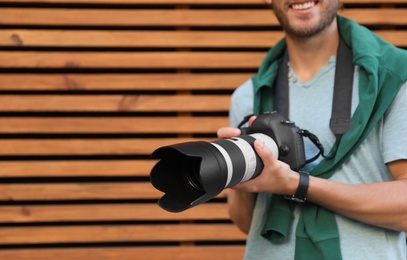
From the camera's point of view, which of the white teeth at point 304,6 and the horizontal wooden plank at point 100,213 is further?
the horizontal wooden plank at point 100,213

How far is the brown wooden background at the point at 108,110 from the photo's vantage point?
7.25 ft

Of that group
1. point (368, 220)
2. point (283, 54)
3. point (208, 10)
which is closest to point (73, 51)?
point (208, 10)

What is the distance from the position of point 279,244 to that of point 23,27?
4.83 ft

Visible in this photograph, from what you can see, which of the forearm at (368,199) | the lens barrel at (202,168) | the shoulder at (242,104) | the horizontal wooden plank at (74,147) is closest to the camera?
the lens barrel at (202,168)

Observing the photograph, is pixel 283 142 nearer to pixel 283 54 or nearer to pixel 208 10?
pixel 283 54

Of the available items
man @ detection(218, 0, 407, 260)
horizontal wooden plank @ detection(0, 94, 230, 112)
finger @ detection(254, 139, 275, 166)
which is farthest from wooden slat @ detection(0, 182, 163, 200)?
finger @ detection(254, 139, 275, 166)

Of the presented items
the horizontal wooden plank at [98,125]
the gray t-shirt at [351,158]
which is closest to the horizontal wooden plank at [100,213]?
the horizontal wooden plank at [98,125]

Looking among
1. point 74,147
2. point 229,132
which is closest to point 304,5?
point 229,132

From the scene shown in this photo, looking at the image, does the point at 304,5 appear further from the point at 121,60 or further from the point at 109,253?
the point at 109,253

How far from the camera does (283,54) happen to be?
1.44 metres

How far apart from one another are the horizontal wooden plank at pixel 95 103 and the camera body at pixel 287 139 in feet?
3.47

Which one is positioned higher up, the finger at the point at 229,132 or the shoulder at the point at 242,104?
the shoulder at the point at 242,104

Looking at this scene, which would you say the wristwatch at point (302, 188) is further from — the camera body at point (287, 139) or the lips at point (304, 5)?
the lips at point (304, 5)

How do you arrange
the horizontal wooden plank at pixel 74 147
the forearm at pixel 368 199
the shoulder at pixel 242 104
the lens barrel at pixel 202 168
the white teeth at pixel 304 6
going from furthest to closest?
the horizontal wooden plank at pixel 74 147
the shoulder at pixel 242 104
the white teeth at pixel 304 6
the forearm at pixel 368 199
the lens barrel at pixel 202 168
